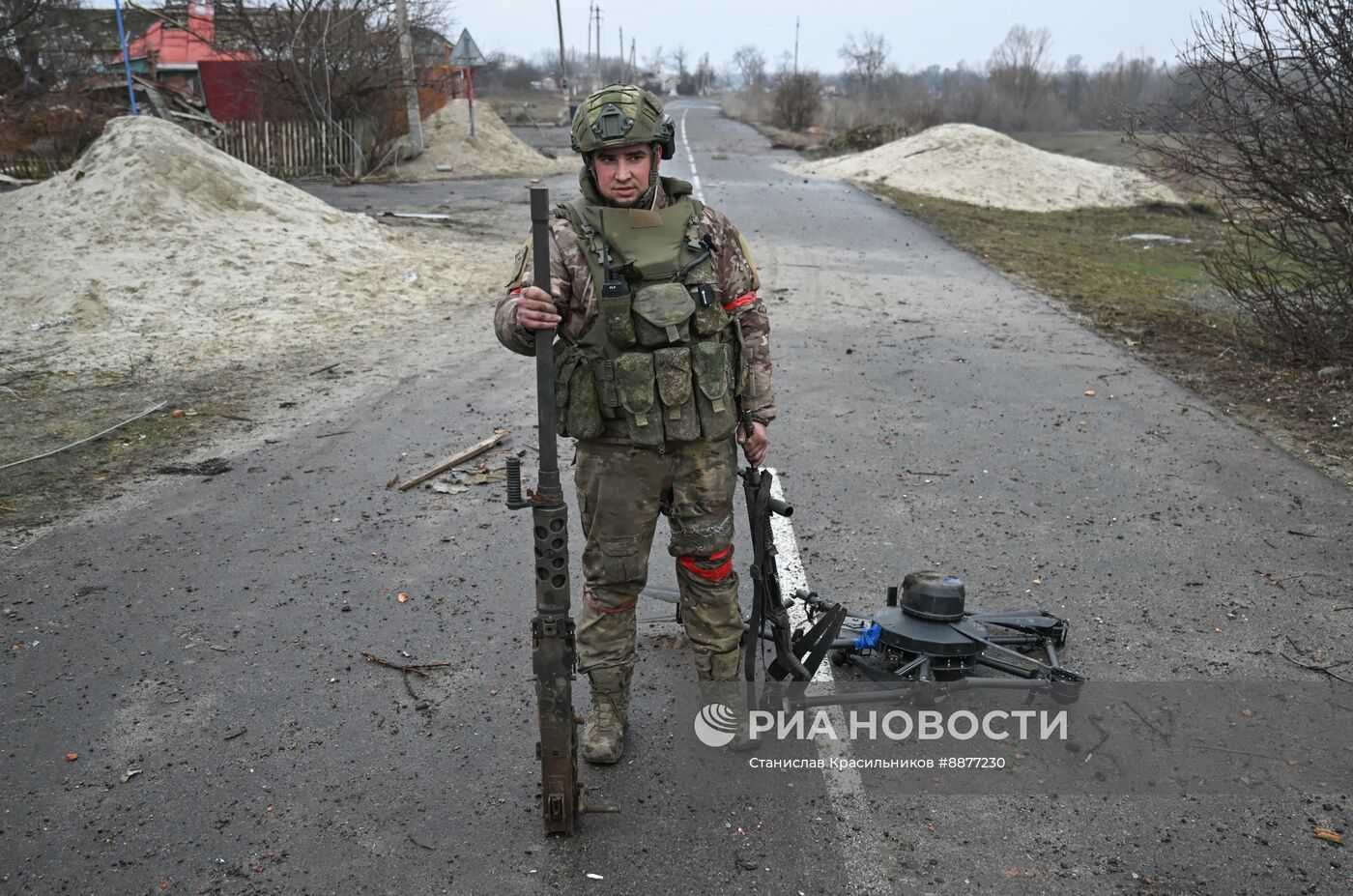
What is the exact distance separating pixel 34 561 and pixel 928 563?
4402 mm

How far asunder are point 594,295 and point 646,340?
22 cm

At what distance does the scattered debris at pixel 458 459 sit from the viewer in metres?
5.86

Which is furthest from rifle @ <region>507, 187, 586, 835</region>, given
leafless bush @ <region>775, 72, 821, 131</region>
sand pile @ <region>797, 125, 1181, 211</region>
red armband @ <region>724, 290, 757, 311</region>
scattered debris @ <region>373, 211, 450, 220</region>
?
leafless bush @ <region>775, 72, 821, 131</region>

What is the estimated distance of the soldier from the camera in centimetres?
311

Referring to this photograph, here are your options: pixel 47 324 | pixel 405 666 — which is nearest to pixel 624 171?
pixel 405 666

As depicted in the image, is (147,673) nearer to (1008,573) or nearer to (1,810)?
(1,810)

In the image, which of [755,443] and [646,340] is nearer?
[646,340]

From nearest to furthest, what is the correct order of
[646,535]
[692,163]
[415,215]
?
[646,535] < [415,215] < [692,163]

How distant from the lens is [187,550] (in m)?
5.02

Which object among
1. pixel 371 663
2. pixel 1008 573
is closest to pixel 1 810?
pixel 371 663

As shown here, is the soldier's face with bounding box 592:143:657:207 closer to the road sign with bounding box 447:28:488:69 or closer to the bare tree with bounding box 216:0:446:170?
the bare tree with bounding box 216:0:446:170

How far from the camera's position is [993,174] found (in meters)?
22.6

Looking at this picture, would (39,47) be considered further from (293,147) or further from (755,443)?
(755,443)

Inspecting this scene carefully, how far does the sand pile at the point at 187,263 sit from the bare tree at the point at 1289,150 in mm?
7471
